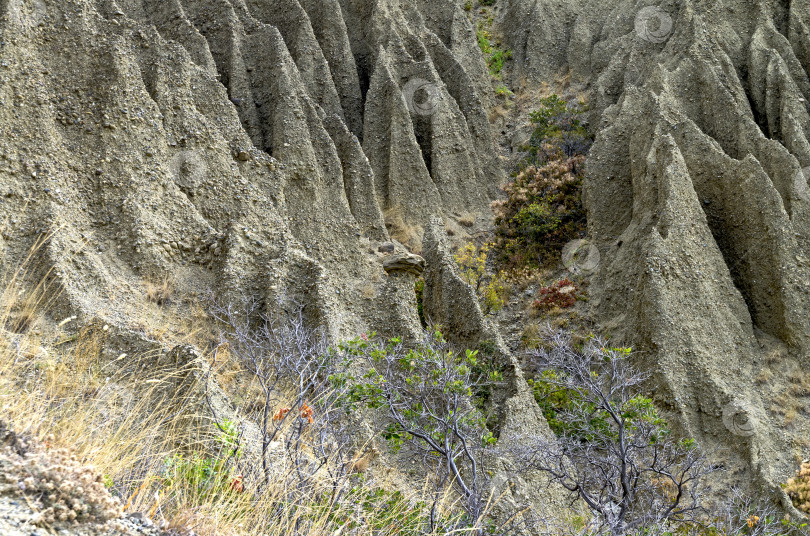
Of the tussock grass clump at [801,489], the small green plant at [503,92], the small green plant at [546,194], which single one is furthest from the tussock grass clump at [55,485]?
the small green plant at [503,92]

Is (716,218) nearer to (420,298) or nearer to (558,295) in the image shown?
(558,295)

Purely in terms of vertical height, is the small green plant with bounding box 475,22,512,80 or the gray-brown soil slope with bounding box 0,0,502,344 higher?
the small green plant with bounding box 475,22,512,80

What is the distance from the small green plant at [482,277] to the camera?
18.6 m

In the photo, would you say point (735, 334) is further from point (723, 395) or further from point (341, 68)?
point (341, 68)

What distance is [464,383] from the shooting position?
995cm

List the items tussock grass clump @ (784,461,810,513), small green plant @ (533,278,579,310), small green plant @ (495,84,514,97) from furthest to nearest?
small green plant @ (495,84,514,97) < small green plant @ (533,278,579,310) < tussock grass clump @ (784,461,810,513)

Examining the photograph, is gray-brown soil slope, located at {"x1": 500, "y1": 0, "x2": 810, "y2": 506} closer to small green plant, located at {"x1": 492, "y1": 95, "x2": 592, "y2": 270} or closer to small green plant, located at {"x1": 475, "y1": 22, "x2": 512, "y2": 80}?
small green plant, located at {"x1": 492, "y1": 95, "x2": 592, "y2": 270}

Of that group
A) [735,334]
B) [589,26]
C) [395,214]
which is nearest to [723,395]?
[735,334]

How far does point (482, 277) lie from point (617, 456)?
30.7 ft

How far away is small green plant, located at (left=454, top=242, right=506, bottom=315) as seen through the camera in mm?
18594

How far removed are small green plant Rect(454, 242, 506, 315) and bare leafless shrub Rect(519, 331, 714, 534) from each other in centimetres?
382

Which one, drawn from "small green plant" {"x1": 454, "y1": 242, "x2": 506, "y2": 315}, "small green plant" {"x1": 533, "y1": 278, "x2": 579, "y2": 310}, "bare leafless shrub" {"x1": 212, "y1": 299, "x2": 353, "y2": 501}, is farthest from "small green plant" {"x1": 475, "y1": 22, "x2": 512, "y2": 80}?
"bare leafless shrub" {"x1": 212, "y1": 299, "x2": 353, "y2": 501}

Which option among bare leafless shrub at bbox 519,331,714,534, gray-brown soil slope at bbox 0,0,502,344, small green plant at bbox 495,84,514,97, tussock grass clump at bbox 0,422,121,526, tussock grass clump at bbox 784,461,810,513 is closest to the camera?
tussock grass clump at bbox 0,422,121,526

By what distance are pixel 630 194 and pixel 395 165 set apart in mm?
6472
